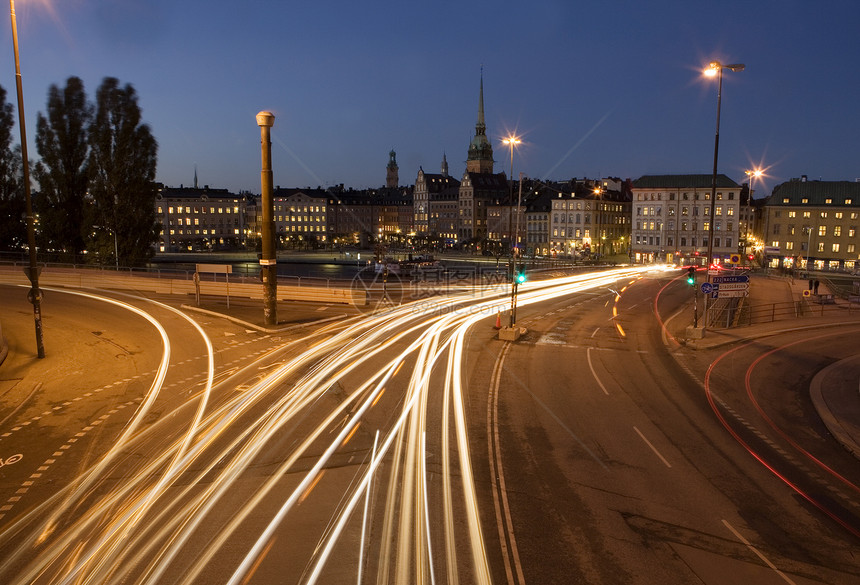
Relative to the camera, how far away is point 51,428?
44.7ft

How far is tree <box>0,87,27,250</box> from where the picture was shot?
5044 centimetres

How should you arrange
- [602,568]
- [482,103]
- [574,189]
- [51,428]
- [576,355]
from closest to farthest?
[602,568], [51,428], [576,355], [574,189], [482,103]

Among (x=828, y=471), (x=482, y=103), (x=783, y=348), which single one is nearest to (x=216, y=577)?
(x=828, y=471)

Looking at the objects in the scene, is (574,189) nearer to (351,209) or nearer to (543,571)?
(351,209)

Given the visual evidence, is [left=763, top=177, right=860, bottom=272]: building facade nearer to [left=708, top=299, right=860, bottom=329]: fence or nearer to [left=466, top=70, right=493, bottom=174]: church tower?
[left=708, top=299, right=860, bottom=329]: fence

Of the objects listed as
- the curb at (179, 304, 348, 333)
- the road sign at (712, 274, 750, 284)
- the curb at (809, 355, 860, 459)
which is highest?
Answer: the road sign at (712, 274, 750, 284)

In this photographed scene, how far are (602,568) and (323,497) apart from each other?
452 centimetres

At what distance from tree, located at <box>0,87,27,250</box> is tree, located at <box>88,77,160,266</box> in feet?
27.3

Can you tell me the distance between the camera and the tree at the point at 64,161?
49875 mm

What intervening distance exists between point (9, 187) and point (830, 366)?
2397 inches

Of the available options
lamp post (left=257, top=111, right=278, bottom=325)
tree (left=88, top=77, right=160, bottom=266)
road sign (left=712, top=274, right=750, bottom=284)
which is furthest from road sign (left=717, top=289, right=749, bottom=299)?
tree (left=88, top=77, right=160, bottom=266)

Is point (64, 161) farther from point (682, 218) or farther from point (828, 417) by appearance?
point (682, 218)

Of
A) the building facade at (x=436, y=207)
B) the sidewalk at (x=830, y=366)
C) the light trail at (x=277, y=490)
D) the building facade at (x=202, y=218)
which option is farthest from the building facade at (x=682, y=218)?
the building facade at (x=202, y=218)

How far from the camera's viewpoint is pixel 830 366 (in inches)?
827
